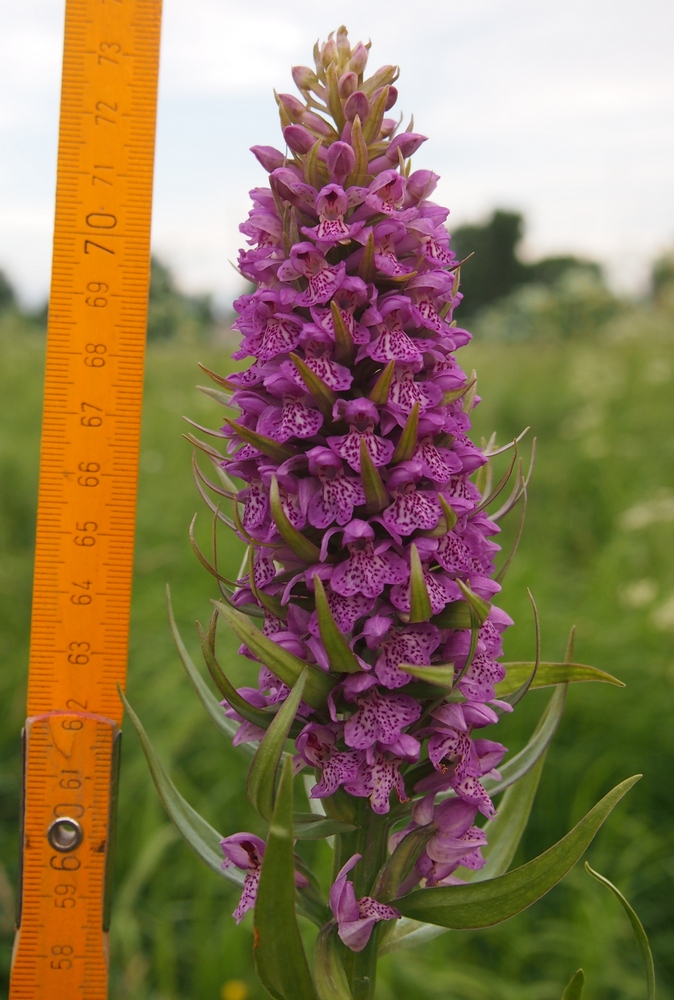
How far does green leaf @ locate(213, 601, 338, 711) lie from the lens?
124 centimetres

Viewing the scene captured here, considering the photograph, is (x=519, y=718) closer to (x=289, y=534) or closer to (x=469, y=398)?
(x=469, y=398)

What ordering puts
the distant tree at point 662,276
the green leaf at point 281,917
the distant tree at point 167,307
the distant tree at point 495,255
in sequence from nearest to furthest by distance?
the green leaf at point 281,917, the distant tree at point 167,307, the distant tree at point 662,276, the distant tree at point 495,255

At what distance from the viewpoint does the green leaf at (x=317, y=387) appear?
128 centimetres

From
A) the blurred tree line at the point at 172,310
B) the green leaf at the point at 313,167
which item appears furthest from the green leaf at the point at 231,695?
the blurred tree line at the point at 172,310

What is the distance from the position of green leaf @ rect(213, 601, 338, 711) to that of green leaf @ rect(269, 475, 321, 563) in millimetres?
132

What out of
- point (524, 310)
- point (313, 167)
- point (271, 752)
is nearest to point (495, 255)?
point (524, 310)

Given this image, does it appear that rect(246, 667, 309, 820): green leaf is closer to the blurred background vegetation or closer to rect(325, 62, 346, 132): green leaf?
rect(325, 62, 346, 132): green leaf

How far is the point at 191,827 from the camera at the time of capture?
5.02ft

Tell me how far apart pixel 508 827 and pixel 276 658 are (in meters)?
0.72

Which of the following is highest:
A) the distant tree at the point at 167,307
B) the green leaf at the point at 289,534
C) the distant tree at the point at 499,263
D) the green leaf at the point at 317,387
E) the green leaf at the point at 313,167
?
the distant tree at the point at 499,263

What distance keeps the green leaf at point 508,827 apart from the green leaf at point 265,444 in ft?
2.50

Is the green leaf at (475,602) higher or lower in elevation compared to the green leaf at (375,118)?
lower

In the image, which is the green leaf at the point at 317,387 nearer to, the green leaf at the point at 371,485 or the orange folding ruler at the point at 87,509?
the green leaf at the point at 371,485

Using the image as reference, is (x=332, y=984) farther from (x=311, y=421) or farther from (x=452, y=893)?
(x=311, y=421)
